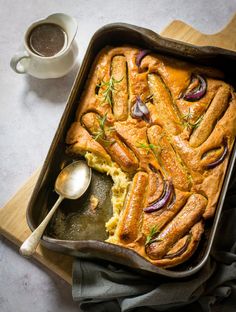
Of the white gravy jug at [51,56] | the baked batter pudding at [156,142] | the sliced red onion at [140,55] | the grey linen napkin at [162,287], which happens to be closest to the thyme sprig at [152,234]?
the baked batter pudding at [156,142]

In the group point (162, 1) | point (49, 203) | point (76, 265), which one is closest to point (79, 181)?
point (49, 203)

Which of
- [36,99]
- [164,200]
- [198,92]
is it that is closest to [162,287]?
[164,200]

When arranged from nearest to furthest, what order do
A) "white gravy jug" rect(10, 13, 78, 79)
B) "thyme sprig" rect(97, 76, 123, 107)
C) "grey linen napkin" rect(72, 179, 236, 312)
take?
"grey linen napkin" rect(72, 179, 236, 312) → "thyme sprig" rect(97, 76, 123, 107) → "white gravy jug" rect(10, 13, 78, 79)

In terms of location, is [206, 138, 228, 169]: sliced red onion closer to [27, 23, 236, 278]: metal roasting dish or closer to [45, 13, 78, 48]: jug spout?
[27, 23, 236, 278]: metal roasting dish

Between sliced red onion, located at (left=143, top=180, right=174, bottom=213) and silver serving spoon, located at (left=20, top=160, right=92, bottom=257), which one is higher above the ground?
sliced red onion, located at (left=143, top=180, right=174, bottom=213)

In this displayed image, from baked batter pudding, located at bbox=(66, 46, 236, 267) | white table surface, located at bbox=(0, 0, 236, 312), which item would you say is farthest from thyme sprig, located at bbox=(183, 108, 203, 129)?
white table surface, located at bbox=(0, 0, 236, 312)

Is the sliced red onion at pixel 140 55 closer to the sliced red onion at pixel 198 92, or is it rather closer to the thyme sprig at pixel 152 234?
the sliced red onion at pixel 198 92

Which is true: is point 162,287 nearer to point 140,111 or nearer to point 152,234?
point 152,234
